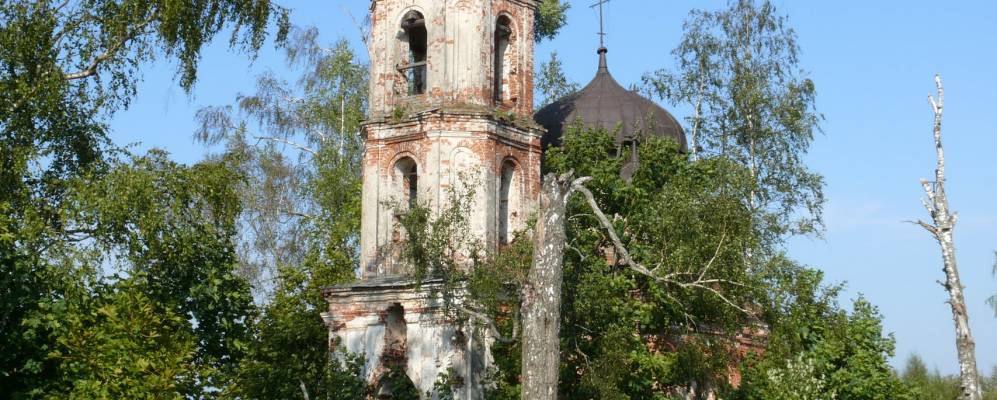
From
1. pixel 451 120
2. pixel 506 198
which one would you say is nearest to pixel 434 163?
pixel 451 120

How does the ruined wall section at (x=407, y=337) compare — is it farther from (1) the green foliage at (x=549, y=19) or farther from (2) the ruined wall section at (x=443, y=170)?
(1) the green foliage at (x=549, y=19)

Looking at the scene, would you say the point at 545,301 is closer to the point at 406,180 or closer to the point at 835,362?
the point at 406,180

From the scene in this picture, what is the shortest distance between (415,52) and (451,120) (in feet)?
10.1

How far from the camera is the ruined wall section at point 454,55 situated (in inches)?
923

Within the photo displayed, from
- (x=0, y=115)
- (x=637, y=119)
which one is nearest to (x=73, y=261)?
(x=0, y=115)

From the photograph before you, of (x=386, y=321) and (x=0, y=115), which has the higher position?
(x=0, y=115)

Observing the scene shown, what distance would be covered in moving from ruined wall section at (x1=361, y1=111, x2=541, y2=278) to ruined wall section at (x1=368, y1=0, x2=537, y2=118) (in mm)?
400

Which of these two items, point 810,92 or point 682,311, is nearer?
point 682,311

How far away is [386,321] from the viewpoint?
74.9 ft

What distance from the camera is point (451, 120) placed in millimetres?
23062

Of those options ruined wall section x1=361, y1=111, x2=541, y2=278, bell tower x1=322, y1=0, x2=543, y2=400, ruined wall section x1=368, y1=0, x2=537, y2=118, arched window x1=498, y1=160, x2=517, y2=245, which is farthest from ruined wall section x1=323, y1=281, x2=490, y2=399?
ruined wall section x1=368, y1=0, x2=537, y2=118

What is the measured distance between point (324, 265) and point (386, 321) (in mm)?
4013

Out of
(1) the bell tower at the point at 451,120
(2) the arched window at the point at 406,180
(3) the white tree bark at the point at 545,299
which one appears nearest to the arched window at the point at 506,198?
(1) the bell tower at the point at 451,120

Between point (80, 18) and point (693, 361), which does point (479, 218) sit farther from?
point (80, 18)
